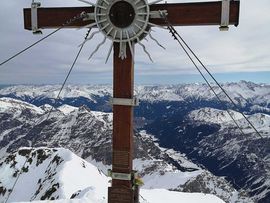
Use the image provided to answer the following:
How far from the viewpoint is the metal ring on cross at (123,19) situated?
11070 millimetres

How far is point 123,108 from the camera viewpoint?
12.0 metres

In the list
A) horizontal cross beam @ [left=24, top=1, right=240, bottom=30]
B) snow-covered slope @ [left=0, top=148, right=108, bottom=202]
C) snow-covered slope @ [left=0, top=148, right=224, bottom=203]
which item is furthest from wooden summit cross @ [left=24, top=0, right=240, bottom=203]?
snow-covered slope @ [left=0, top=148, right=108, bottom=202]

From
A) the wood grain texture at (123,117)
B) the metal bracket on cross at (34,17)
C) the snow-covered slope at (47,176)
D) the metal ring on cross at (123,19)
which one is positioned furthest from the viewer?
the snow-covered slope at (47,176)

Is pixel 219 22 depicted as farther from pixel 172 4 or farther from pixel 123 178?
pixel 123 178

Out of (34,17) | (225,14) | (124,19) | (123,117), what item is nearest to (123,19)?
(124,19)

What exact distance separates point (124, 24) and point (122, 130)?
3075 mm

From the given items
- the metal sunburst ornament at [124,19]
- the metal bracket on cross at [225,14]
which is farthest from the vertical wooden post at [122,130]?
the metal bracket on cross at [225,14]

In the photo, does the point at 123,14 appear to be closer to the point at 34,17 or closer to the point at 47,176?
the point at 34,17

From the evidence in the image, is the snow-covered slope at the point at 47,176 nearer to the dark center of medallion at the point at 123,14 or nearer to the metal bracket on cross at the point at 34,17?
the metal bracket on cross at the point at 34,17

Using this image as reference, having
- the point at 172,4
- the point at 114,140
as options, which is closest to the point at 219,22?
the point at 172,4

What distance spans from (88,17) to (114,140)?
3.65 m

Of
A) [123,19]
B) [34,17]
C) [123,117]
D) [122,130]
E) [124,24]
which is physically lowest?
[122,130]

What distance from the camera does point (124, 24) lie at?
11.2 m

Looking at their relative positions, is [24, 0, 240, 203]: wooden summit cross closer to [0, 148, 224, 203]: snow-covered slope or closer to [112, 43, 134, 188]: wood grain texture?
[112, 43, 134, 188]: wood grain texture
